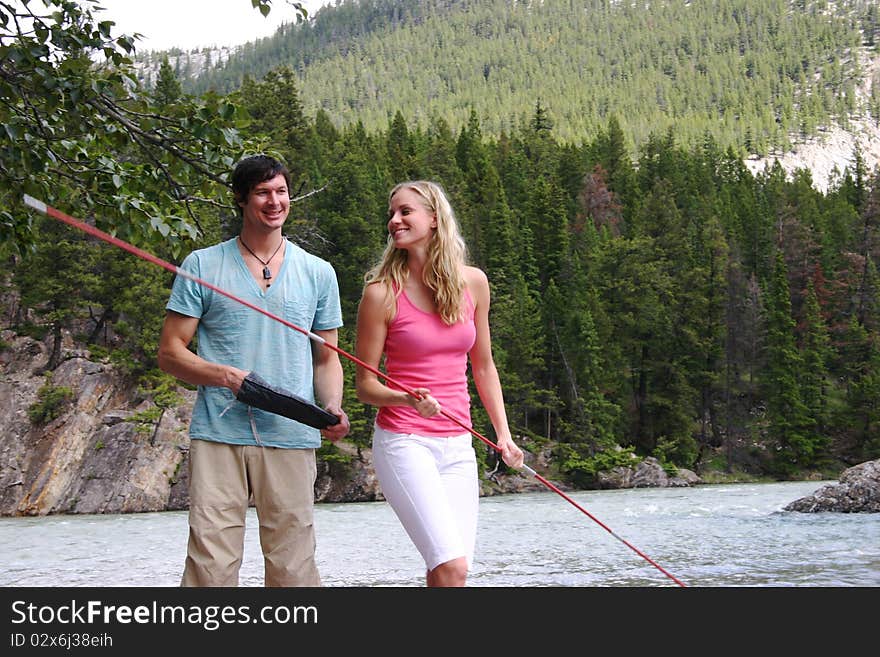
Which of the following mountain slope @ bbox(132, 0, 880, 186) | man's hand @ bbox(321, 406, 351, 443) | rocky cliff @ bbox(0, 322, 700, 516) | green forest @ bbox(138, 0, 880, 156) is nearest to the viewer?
man's hand @ bbox(321, 406, 351, 443)

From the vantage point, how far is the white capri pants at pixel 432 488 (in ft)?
13.1

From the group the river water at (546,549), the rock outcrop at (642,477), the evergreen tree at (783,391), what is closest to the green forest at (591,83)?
the evergreen tree at (783,391)

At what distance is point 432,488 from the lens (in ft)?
13.2

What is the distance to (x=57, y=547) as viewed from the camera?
75.3ft

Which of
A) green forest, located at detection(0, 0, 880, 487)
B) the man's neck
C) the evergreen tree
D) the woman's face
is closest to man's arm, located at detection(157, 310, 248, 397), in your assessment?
the man's neck

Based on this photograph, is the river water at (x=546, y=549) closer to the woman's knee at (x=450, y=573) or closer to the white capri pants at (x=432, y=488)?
the white capri pants at (x=432, y=488)

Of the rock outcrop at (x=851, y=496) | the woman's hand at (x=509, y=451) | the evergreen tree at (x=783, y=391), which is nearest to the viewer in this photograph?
the woman's hand at (x=509, y=451)

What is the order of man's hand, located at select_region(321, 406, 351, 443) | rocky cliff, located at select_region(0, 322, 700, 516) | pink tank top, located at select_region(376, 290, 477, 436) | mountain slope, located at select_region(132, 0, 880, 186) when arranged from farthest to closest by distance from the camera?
mountain slope, located at select_region(132, 0, 880, 186), rocky cliff, located at select_region(0, 322, 700, 516), pink tank top, located at select_region(376, 290, 477, 436), man's hand, located at select_region(321, 406, 351, 443)

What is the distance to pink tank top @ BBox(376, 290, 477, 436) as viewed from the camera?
417 cm

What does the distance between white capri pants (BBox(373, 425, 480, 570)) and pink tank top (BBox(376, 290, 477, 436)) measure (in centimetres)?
7

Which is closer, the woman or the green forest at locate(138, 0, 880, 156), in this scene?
the woman

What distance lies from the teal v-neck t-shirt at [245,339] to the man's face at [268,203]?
0.15 m

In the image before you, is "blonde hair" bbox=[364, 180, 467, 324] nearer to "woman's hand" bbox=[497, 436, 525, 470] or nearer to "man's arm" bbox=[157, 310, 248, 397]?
"woman's hand" bbox=[497, 436, 525, 470]
